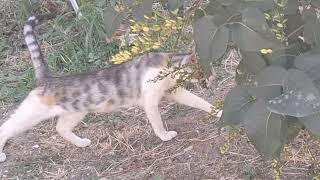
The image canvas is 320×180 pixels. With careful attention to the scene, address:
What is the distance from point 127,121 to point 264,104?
9.24 ft

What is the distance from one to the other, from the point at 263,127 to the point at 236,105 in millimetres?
154

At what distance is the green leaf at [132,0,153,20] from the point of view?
6.22 ft

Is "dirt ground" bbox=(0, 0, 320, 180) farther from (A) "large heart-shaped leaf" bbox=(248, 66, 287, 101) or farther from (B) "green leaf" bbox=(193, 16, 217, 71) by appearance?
(B) "green leaf" bbox=(193, 16, 217, 71)

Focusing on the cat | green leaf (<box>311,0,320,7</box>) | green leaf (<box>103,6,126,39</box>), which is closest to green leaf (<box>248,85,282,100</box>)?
green leaf (<box>311,0,320,7</box>)

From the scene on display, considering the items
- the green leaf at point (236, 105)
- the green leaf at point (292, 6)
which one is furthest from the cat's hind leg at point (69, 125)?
the green leaf at point (292, 6)

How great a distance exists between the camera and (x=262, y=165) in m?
3.56

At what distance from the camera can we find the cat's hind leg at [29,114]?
13.6 ft

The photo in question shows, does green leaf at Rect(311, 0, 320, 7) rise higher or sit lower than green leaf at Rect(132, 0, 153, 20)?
lower

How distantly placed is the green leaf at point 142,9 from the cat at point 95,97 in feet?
7.04

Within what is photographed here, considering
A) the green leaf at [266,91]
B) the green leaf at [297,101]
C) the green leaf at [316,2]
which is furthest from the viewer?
the green leaf at [316,2]

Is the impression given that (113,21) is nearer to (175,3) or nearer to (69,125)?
(175,3)

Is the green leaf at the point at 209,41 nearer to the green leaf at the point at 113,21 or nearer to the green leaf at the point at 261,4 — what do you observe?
the green leaf at the point at 261,4

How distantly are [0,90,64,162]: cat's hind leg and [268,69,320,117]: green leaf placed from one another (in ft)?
8.82

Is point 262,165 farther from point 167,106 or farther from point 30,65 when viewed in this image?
point 30,65
